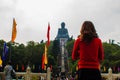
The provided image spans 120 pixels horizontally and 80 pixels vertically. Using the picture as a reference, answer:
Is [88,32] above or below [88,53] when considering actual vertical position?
above

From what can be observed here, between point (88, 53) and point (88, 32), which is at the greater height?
point (88, 32)

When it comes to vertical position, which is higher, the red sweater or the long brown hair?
the long brown hair

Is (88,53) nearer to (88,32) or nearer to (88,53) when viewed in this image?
(88,53)

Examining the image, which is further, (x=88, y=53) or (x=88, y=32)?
(x=88, y=53)

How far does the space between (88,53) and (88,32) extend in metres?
0.37

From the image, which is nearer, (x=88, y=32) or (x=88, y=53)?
(x=88, y=32)

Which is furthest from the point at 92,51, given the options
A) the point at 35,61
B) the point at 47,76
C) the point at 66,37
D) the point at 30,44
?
the point at 66,37

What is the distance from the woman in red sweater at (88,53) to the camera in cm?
639

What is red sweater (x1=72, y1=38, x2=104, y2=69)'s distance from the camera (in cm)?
649

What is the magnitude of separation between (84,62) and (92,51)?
22 cm

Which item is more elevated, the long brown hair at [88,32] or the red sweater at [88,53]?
the long brown hair at [88,32]

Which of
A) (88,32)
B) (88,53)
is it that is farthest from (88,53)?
(88,32)

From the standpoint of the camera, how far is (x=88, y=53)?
6.56 m

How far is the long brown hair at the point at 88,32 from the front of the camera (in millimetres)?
6398
